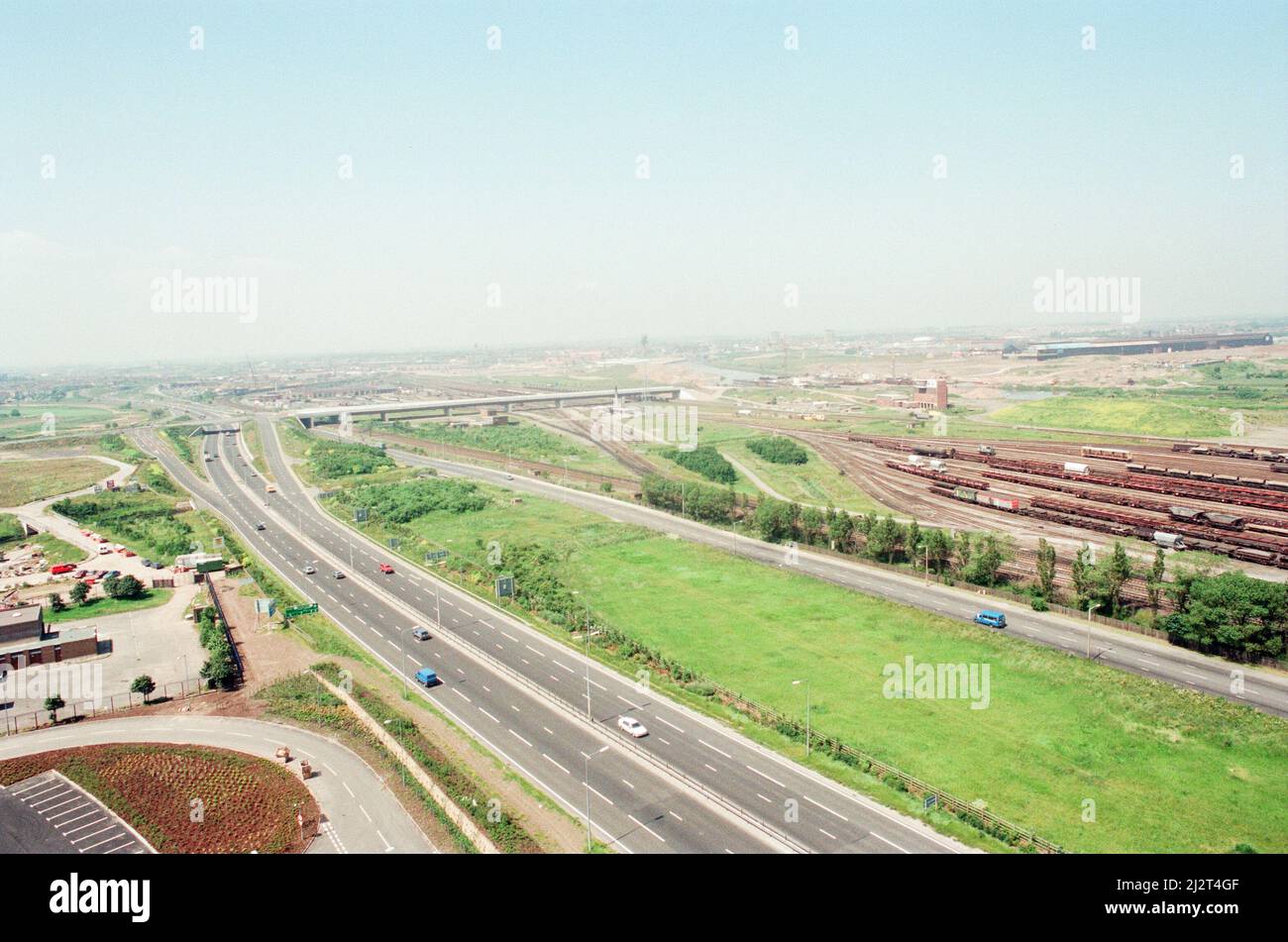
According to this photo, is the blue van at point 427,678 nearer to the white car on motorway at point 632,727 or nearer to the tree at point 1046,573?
the white car on motorway at point 632,727

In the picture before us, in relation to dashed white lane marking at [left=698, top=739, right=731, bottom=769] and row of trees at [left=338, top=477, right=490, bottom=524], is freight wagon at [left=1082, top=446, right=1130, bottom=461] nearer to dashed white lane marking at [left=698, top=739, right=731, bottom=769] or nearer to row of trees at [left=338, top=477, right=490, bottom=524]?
row of trees at [left=338, top=477, right=490, bottom=524]

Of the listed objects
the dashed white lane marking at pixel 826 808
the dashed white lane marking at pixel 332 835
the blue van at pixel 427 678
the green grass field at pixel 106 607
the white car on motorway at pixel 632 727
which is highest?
the green grass field at pixel 106 607

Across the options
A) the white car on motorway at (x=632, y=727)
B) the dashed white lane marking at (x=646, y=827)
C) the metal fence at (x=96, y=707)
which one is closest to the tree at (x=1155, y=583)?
the white car on motorway at (x=632, y=727)

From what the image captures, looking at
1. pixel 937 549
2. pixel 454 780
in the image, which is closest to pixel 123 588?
pixel 454 780

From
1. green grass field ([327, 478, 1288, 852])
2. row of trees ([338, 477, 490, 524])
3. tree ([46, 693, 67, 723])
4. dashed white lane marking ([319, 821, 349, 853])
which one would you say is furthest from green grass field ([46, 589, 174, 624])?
dashed white lane marking ([319, 821, 349, 853])

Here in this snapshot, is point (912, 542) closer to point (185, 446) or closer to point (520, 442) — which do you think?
point (520, 442)
